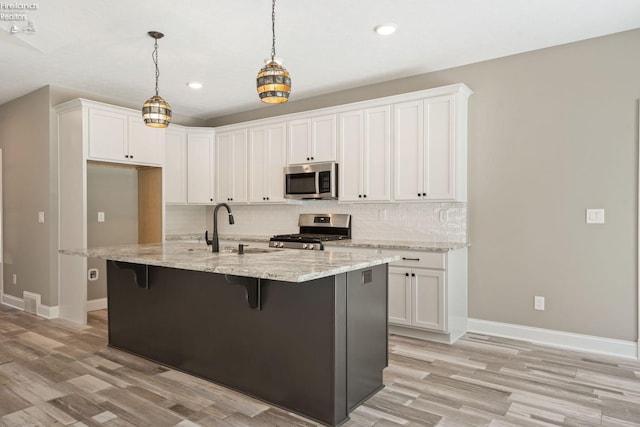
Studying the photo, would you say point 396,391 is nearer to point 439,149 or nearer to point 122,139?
point 439,149

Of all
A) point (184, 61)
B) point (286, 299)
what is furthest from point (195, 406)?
point (184, 61)

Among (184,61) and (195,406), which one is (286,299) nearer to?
(195,406)

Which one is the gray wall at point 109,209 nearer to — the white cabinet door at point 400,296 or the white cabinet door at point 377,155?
the white cabinet door at point 377,155

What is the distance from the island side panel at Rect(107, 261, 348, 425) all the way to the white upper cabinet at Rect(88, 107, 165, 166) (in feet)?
5.86

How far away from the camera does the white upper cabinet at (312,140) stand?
472cm

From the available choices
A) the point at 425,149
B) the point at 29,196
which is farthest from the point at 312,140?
the point at 29,196

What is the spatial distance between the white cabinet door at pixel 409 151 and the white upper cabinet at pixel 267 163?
1.55 m

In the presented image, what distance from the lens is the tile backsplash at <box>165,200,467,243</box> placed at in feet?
13.9

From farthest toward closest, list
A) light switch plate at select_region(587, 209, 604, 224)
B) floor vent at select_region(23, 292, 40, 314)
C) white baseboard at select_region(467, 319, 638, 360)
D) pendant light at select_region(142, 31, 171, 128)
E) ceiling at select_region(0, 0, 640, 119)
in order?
floor vent at select_region(23, 292, 40, 314) < light switch plate at select_region(587, 209, 604, 224) < white baseboard at select_region(467, 319, 638, 360) < pendant light at select_region(142, 31, 171, 128) < ceiling at select_region(0, 0, 640, 119)

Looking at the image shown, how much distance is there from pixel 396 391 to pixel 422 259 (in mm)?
1370

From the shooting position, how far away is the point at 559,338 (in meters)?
3.63

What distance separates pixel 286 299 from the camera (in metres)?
2.45

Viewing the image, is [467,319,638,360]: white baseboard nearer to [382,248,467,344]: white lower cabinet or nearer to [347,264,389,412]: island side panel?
[382,248,467,344]: white lower cabinet

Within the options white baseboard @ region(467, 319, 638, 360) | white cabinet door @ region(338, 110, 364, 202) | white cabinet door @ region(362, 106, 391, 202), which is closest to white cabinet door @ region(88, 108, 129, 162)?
white cabinet door @ region(338, 110, 364, 202)
